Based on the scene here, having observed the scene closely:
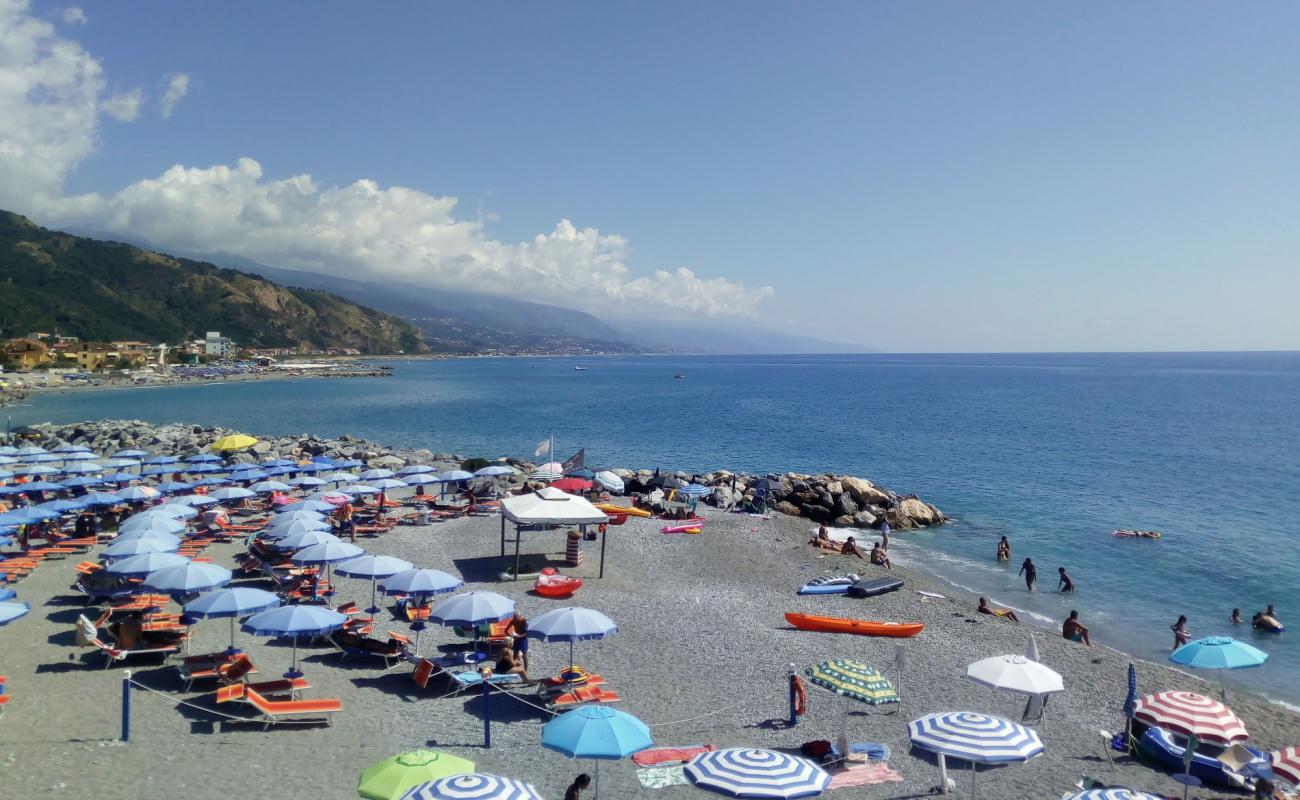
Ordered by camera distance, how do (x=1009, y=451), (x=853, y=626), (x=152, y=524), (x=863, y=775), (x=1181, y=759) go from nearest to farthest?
(x=863, y=775) → (x=1181, y=759) → (x=853, y=626) → (x=152, y=524) → (x=1009, y=451)

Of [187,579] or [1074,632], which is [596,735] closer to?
[187,579]

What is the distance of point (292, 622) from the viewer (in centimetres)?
1219

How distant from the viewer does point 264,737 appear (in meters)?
10.8

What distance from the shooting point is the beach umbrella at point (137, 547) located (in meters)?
16.3

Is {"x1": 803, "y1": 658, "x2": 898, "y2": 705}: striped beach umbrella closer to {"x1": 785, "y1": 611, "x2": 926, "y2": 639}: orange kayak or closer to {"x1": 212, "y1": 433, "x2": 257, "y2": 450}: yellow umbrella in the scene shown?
{"x1": 785, "y1": 611, "x2": 926, "y2": 639}: orange kayak

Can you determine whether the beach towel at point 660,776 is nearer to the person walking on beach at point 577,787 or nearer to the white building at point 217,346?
the person walking on beach at point 577,787

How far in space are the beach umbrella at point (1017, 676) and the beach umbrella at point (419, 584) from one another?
30.2 feet

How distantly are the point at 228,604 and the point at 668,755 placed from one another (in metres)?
7.36

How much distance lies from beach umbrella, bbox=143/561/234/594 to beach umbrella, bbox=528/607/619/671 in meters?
5.99

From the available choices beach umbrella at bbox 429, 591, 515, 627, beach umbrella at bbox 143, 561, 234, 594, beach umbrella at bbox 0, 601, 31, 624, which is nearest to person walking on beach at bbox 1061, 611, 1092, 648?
beach umbrella at bbox 429, 591, 515, 627

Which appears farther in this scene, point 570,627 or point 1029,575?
point 1029,575

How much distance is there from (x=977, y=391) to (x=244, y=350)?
149 m

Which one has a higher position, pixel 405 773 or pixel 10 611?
pixel 405 773

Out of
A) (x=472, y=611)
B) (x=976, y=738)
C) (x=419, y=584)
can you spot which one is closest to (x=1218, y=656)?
(x=976, y=738)
